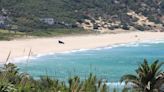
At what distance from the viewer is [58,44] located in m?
118

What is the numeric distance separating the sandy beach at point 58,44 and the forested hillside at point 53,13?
18.4 meters

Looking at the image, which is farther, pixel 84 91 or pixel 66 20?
pixel 66 20

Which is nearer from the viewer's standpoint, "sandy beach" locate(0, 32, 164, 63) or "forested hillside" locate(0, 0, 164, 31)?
"sandy beach" locate(0, 32, 164, 63)

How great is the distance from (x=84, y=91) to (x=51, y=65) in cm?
5714

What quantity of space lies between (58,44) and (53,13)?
59.2 meters

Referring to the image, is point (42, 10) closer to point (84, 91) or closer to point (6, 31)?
point (6, 31)

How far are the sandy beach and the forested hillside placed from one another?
18.4 m

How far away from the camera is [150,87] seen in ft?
89.6

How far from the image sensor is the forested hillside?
157m

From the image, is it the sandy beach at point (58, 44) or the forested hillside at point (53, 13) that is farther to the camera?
the forested hillside at point (53, 13)

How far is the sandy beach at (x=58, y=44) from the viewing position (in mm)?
97938

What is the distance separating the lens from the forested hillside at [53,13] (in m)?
157

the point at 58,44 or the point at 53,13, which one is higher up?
the point at 58,44

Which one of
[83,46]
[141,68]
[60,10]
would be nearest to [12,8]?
[60,10]
